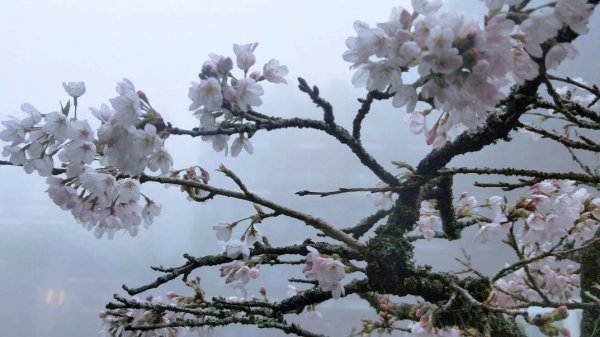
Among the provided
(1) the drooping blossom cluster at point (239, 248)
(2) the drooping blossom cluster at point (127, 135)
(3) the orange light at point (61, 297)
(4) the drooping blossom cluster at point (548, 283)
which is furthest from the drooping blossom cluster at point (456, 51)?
(3) the orange light at point (61, 297)

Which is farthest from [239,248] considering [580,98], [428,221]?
[580,98]

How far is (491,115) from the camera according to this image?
0.67 meters

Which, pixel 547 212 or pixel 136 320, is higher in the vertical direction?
pixel 547 212

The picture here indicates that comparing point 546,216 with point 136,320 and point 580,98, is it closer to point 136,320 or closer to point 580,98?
point 580,98

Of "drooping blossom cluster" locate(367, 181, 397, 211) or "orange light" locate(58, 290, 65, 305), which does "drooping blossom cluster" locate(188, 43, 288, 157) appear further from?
"orange light" locate(58, 290, 65, 305)

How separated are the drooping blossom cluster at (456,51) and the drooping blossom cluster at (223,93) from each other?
0.49ft

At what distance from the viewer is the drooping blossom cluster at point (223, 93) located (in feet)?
1.64

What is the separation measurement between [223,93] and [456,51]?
0.28m

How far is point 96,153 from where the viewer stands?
65 centimetres

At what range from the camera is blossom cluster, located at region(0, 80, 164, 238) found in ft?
1.66

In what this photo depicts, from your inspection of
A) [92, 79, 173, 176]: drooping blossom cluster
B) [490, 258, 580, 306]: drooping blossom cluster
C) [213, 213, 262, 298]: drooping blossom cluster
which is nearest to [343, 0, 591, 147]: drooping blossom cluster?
[92, 79, 173, 176]: drooping blossom cluster

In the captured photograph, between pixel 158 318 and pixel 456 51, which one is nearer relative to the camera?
pixel 456 51

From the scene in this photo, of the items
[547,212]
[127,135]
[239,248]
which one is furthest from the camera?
[547,212]

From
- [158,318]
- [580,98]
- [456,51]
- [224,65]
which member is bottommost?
[158,318]
